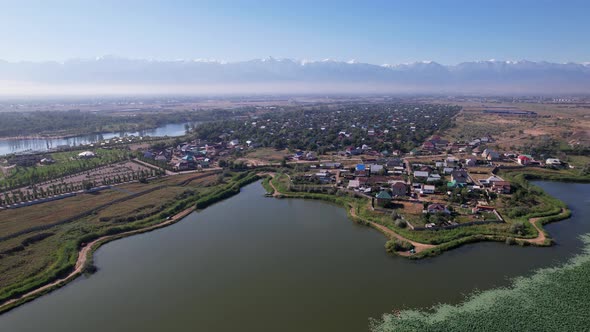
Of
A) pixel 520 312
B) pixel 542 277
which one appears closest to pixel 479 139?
pixel 542 277

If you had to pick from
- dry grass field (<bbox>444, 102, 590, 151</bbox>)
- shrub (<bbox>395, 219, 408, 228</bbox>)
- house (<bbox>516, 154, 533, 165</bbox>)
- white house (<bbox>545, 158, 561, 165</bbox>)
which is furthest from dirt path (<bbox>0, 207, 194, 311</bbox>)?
dry grass field (<bbox>444, 102, 590, 151</bbox>)

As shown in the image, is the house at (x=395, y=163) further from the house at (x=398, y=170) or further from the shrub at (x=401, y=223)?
the shrub at (x=401, y=223)

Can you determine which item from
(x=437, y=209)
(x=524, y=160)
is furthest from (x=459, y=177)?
(x=524, y=160)

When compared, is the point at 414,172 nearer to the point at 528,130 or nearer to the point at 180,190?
the point at 180,190

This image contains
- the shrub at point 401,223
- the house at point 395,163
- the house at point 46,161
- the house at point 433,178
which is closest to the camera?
the shrub at point 401,223

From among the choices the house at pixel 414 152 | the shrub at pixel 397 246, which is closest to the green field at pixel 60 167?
the shrub at pixel 397 246

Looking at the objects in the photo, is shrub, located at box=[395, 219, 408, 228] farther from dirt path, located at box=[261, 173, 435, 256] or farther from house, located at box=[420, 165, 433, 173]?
house, located at box=[420, 165, 433, 173]

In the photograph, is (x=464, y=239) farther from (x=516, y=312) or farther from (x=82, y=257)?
(x=82, y=257)
